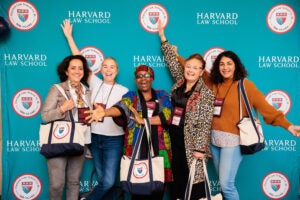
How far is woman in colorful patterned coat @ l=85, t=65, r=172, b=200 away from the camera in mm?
2182

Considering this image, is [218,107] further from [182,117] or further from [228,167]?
[228,167]

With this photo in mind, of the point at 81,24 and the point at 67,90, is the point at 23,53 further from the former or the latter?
the point at 67,90

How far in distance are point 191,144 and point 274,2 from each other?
5.66 ft

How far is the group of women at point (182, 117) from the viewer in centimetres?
217

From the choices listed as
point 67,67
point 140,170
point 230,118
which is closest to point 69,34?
point 67,67

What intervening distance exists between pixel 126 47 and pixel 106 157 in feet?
3.56

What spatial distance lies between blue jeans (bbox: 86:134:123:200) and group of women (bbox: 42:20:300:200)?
8cm

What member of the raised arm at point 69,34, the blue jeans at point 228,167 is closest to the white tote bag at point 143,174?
the blue jeans at point 228,167

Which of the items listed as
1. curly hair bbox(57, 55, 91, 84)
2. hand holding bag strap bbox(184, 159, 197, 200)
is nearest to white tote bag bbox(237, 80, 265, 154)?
hand holding bag strap bbox(184, 159, 197, 200)

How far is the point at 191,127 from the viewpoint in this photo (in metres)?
2.16

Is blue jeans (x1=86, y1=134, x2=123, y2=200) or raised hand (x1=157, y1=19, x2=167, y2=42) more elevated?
raised hand (x1=157, y1=19, x2=167, y2=42)

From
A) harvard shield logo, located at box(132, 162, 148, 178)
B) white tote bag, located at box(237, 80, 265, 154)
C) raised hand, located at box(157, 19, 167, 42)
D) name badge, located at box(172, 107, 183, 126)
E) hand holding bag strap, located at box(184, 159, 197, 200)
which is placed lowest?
hand holding bag strap, located at box(184, 159, 197, 200)

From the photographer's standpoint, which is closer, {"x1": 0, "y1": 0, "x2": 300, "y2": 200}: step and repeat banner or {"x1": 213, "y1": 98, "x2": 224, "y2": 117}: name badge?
{"x1": 213, "y1": 98, "x2": 224, "y2": 117}: name badge

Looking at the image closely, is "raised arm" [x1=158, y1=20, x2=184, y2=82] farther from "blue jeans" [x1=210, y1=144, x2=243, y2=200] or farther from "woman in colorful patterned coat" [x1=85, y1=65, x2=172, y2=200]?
"blue jeans" [x1=210, y1=144, x2=243, y2=200]
